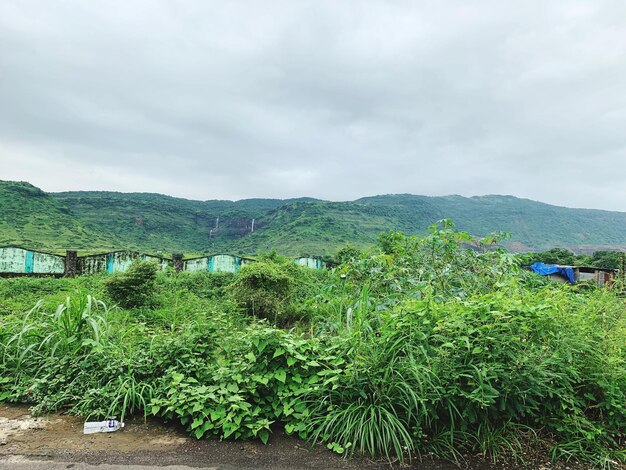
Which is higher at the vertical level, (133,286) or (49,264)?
(49,264)

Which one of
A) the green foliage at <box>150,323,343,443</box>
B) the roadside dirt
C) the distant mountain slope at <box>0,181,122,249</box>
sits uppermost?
the distant mountain slope at <box>0,181,122,249</box>

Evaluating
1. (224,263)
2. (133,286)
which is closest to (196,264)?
(224,263)

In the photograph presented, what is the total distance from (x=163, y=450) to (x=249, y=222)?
64204 millimetres

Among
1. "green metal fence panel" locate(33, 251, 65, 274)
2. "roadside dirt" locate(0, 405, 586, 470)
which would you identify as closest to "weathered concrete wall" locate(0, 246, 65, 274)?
"green metal fence panel" locate(33, 251, 65, 274)

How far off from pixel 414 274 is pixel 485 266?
779mm

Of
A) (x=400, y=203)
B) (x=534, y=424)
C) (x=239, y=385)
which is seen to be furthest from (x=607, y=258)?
(x=400, y=203)

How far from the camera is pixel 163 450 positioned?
97.3 inches

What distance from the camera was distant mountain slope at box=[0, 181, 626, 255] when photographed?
132 ft

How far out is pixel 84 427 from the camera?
2672 mm

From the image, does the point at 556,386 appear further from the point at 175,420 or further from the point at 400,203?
the point at 400,203

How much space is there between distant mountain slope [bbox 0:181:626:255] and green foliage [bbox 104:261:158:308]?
94.1 feet

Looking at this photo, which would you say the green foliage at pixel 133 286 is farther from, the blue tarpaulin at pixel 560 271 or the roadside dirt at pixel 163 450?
the blue tarpaulin at pixel 560 271

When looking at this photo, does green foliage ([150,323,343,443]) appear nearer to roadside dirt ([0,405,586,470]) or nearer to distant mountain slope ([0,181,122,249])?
roadside dirt ([0,405,586,470])

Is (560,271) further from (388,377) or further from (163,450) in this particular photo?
(163,450)
